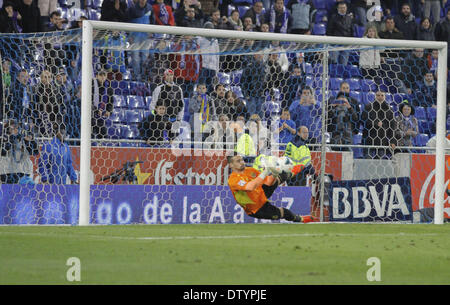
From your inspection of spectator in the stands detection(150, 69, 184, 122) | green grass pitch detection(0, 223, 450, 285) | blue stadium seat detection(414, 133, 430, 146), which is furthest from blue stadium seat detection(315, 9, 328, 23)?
green grass pitch detection(0, 223, 450, 285)

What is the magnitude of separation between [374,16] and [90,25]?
11.5m

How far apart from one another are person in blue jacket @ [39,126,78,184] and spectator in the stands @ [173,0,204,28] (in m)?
6.10

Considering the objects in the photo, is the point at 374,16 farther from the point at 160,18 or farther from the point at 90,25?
the point at 90,25

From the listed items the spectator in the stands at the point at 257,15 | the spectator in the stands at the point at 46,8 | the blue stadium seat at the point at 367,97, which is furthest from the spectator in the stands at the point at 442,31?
the spectator in the stands at the point at 46,8

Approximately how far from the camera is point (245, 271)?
5457mm

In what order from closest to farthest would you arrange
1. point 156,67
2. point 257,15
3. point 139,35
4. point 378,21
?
point 139,35, point 156,67, point 257,15, point 378,21

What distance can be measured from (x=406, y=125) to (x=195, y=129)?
163 inches

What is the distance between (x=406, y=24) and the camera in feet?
62.7

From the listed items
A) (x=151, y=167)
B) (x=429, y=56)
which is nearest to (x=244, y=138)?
(x=151, y=167)

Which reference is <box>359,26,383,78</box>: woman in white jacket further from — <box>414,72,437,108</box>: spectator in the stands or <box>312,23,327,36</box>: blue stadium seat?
<box>312,23,327,36</box>: blue stadium seat

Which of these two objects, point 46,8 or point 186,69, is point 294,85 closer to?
point 186,69

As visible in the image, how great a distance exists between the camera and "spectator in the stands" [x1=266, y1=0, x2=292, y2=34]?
59.1 feet

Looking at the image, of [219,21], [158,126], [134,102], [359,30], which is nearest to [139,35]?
[158,126]

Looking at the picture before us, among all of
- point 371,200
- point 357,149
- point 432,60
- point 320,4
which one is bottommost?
point 371,200
